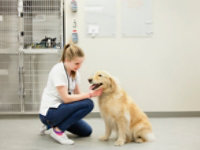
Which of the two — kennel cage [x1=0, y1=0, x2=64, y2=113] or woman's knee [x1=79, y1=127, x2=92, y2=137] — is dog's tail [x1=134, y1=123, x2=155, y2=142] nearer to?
woman's knee [x1=79, y1=127, x2=92, y2=137]

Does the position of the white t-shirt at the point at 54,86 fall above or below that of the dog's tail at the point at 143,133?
above

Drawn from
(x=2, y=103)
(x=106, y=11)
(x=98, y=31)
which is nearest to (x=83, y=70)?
(x=98, y=31)

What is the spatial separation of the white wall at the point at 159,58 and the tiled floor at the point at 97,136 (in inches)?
13.7

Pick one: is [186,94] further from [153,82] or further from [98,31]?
[98,31]

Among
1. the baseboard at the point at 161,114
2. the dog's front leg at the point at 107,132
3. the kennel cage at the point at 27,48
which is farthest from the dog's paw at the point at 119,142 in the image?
the kennel cage at the point at 27,48

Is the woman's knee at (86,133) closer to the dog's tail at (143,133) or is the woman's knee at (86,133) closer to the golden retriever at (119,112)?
the golden retriever at (119,112)

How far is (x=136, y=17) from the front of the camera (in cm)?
416

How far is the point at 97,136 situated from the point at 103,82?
69 centimetres

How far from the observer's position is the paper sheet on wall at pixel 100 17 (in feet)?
13.6

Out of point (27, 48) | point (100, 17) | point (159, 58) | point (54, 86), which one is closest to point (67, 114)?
point (54, 86)

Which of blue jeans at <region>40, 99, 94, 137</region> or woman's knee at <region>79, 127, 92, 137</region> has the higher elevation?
blue jeans at <region>40, 99, 94, 137</region>

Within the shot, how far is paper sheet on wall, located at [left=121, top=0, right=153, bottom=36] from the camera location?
415 cm

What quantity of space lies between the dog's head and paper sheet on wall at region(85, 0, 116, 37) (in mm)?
1444

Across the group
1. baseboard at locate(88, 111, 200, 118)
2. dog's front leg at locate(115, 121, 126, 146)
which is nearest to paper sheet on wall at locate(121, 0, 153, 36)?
baseboard at locate(88, 111, 200, 118)
